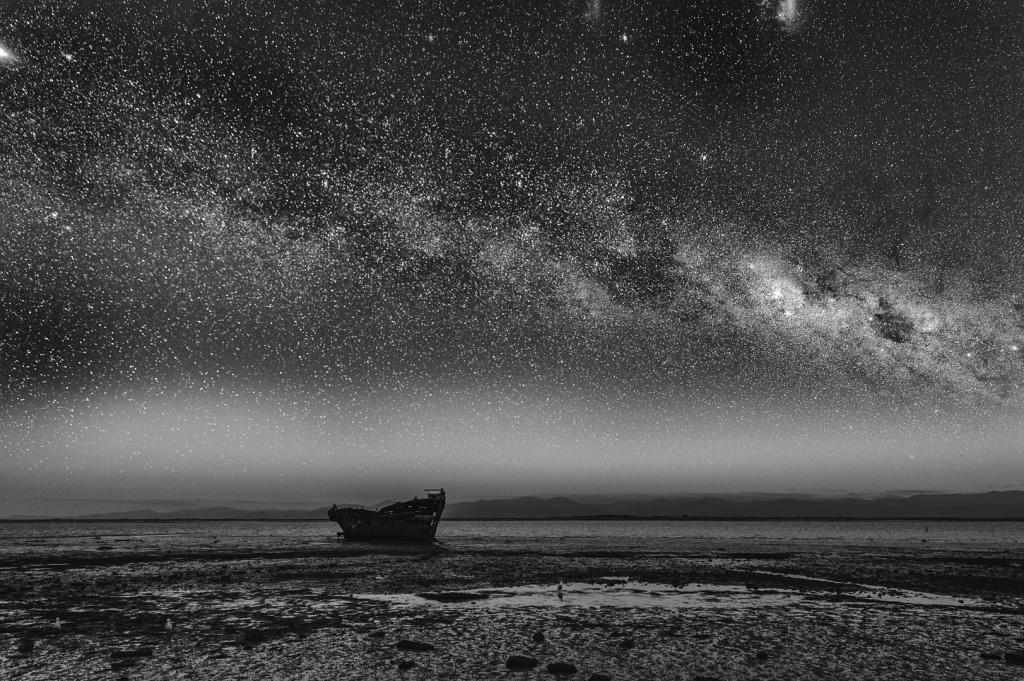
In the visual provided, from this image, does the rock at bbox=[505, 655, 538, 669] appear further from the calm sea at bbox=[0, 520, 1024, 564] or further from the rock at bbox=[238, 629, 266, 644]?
the calm sea at bbox=[0, 520, 1024, 564]

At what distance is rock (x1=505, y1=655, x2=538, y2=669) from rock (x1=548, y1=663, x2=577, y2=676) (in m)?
0.40

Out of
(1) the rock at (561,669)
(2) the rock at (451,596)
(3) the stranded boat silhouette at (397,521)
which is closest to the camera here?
(1) the rock at (561,669)

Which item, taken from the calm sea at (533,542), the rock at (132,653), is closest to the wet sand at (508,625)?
the rock at (132,653)

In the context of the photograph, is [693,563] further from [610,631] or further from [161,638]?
[161,638]

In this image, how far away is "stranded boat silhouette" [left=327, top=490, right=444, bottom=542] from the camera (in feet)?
213

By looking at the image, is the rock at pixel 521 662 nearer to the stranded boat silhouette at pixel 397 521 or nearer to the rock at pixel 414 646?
the rock at pixel 414 646

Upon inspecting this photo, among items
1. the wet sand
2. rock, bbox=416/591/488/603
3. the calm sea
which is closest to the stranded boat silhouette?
the calm sea

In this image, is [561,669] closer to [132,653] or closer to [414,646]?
[414,646]

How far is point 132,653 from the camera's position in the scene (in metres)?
13.2

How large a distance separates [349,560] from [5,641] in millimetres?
26540

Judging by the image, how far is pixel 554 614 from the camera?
731 inches

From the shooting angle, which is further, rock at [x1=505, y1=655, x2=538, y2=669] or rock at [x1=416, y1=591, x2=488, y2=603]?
rock at [x1=416, y1=591, x2=488, y2=603]

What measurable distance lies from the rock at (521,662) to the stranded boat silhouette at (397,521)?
2142 inches

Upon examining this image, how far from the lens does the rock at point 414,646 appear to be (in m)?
13.7
